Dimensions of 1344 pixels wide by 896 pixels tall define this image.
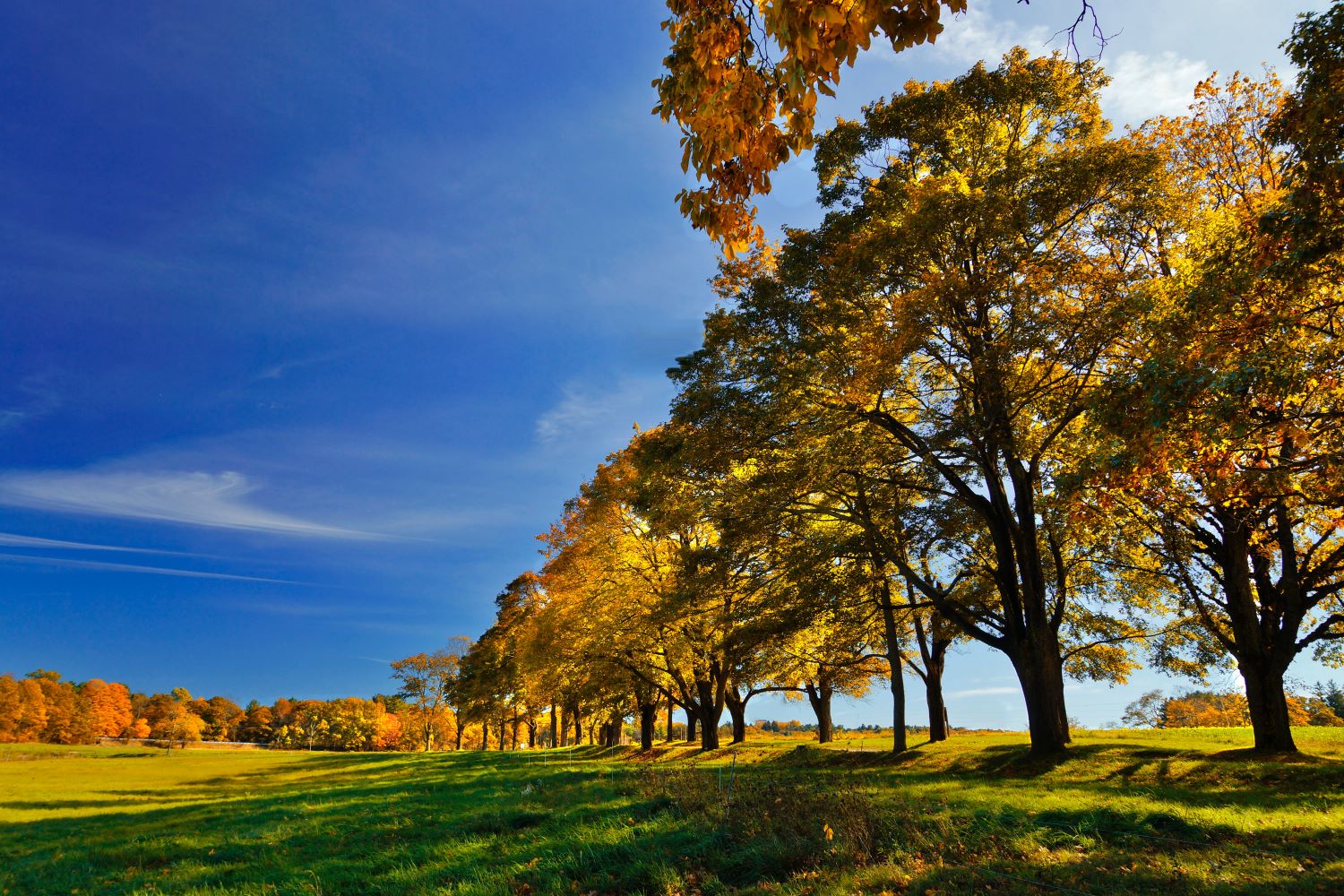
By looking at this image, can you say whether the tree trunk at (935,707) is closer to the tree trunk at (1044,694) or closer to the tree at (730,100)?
the tree trunk at (1044,694)

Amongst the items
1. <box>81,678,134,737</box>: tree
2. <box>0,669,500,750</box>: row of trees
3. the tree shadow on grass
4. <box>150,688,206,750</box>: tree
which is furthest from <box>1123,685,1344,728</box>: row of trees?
<box>81,678,134,737</box>: tree

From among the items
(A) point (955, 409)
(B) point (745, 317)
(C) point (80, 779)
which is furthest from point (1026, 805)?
(C) point (80, 779)

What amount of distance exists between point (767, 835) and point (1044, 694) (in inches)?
466

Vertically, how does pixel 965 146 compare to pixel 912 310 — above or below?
above

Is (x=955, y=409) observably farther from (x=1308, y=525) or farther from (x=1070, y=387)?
(x=1308, y=525)

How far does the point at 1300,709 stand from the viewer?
4122 centimetres

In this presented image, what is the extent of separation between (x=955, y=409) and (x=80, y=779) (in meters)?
39.4

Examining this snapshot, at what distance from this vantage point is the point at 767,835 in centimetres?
715

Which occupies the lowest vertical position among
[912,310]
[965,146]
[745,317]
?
[912,310]

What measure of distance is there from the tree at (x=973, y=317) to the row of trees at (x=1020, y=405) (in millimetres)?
75

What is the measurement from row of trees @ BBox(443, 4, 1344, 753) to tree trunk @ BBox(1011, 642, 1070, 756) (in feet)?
0.23

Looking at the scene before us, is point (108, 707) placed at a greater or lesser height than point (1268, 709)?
lesser

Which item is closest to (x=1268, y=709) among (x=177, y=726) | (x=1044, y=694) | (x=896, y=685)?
(x=1044, y=694)

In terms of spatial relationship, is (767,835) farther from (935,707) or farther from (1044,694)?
(935,707)
